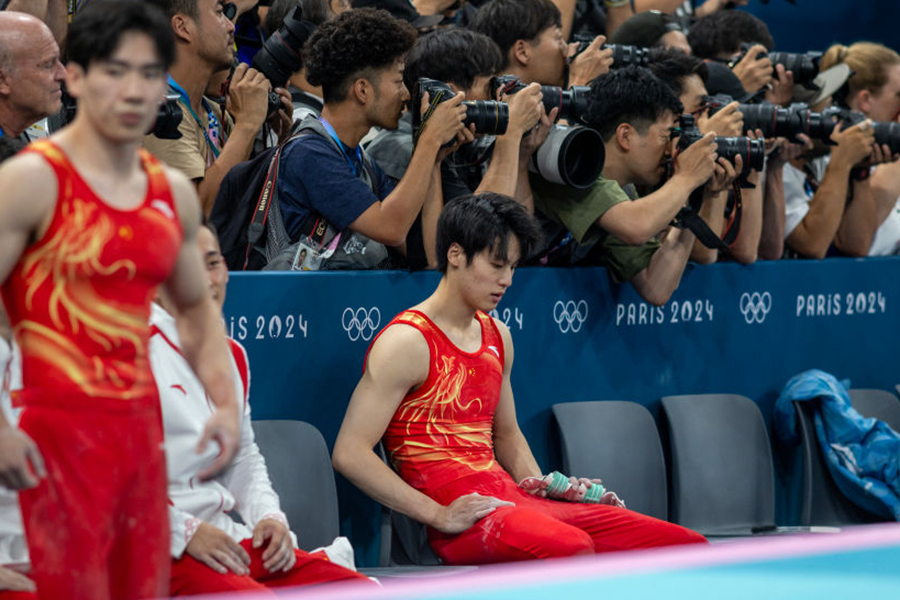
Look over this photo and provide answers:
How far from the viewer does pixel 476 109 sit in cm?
429

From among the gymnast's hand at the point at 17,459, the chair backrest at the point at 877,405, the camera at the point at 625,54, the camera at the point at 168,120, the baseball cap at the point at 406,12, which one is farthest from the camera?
the chair backrest at the point at 877,405

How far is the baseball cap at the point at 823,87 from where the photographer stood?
6.28 metres

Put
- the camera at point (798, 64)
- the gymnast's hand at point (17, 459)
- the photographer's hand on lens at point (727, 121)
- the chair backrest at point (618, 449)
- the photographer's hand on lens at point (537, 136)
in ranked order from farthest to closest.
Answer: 1. the camera at point (798, 64)
2. the photographer's hand on lens at point (727, 121)
3. the chair backrest at point (618, 449)
4. the photographer's hand on lens at point (537, 136)
5. the gymnast's hand at point (17, 459)

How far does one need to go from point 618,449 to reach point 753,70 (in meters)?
2.02

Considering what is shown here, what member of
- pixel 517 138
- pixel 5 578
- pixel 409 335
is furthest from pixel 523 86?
pixel 5 578

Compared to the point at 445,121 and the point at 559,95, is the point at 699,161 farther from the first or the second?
the point at 445,121

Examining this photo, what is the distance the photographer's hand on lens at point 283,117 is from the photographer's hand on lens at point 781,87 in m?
2.35

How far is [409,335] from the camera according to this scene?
388cm

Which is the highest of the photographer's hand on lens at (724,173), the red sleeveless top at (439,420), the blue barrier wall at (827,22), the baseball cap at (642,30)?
the blue barrier wall at (827,22)

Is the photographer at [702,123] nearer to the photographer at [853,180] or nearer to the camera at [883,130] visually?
the photographer at [853,180]

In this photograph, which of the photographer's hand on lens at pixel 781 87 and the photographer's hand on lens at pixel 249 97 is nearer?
the photographer's hand on lens at pixel 249 97

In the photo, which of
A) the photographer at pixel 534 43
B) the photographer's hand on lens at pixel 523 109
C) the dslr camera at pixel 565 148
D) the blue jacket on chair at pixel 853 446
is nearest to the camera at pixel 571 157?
the dslr camera at pixel 565 148

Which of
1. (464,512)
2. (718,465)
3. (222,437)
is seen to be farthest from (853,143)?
(222,437)

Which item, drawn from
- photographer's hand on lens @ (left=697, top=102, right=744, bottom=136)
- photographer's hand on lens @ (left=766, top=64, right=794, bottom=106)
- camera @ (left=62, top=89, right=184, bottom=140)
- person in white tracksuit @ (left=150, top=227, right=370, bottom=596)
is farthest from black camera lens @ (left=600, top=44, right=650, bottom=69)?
person in white tracksuit @ (left=150, top=227, right=370, bottom=596)
